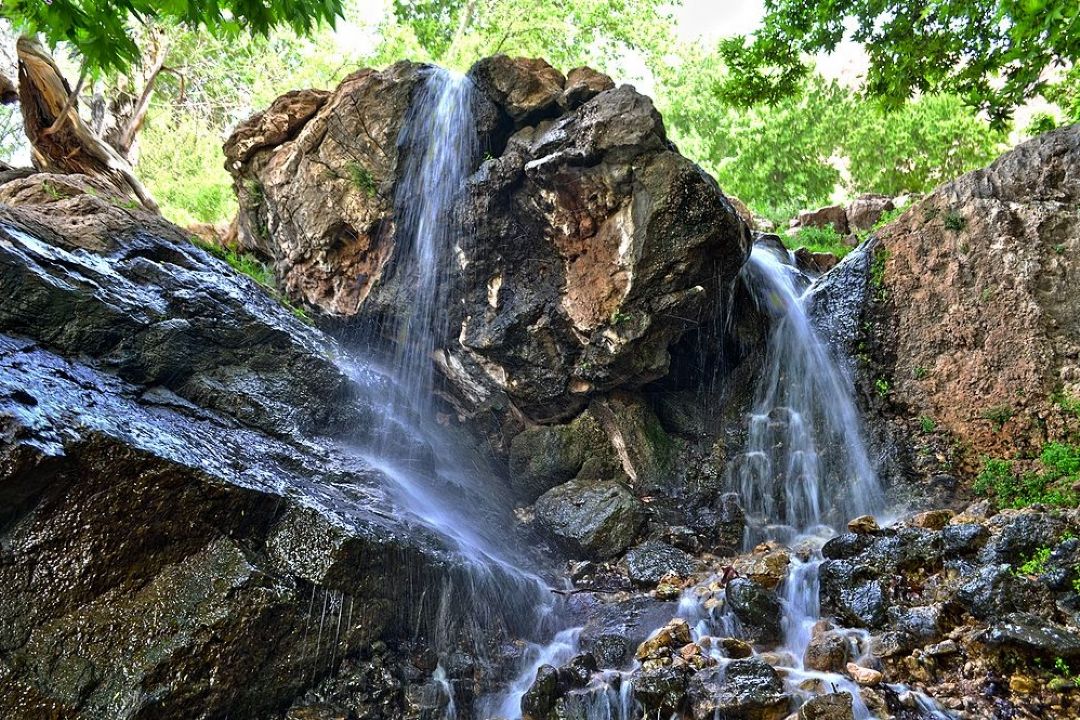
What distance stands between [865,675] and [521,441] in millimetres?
5949

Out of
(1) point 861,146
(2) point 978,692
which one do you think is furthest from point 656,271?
(1) point 861,146

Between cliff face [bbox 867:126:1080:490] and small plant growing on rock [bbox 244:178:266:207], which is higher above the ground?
small plant growing on rock [bbox 244:178:266:207]

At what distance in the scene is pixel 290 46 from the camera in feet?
54.9

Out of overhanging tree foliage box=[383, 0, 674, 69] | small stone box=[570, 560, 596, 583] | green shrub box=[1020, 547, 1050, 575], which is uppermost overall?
overhanging tree foliage box=[383, 0, 674, 69]

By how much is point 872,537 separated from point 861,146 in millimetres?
17474

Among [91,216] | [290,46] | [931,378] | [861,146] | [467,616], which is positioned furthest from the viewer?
[861,146]

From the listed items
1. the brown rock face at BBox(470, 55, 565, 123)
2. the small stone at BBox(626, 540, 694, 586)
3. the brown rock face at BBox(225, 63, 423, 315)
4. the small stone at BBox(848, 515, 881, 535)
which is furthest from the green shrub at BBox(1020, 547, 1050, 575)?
the brown rock face at BBox(225, 63, 423, 315)

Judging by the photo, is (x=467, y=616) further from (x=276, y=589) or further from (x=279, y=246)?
(x=279, y=246)

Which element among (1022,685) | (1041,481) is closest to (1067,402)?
(1041,481)

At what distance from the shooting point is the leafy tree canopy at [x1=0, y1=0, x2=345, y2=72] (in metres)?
2.57

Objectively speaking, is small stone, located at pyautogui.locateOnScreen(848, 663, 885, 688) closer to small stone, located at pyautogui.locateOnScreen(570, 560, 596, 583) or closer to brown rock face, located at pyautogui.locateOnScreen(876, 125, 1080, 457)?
small stone, located at pyautogui.locateOnScreen(570, 560, 596, 583)

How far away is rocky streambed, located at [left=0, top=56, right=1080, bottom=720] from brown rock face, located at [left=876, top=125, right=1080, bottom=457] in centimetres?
4

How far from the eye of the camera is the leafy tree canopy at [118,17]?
257 cm

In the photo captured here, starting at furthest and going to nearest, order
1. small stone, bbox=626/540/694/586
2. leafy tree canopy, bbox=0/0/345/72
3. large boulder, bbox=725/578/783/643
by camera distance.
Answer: small stone, bbox=626/540/694/586, large boulder, bbox=725/578/783/643, leafy tree canopy, bbox=0/0/345/72
